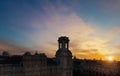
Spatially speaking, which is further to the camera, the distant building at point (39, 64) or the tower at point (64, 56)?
the tower at point (64, 56)

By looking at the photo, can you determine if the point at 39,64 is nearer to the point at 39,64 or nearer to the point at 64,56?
the point at 39,64

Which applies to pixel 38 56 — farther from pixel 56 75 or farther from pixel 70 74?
pixel 70 74

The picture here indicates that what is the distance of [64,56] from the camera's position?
79.2 m

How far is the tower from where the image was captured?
78.9 m

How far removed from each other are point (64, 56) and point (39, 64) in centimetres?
1285

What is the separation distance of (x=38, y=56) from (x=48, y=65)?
6.21m

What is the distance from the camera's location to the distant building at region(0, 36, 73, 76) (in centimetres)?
5847

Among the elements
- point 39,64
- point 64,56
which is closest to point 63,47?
point 64,56

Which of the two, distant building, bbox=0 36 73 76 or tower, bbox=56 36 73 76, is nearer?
distant building, bbox=0 36 73 76

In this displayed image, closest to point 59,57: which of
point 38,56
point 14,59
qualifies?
point 38,56

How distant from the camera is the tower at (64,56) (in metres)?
78.9

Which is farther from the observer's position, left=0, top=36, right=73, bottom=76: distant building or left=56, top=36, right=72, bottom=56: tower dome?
left=56, top=36, right=72, bottom=56: tower dome

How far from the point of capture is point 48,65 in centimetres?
7244

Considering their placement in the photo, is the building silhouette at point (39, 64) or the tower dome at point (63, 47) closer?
the building silhouette at point (39, 64)
